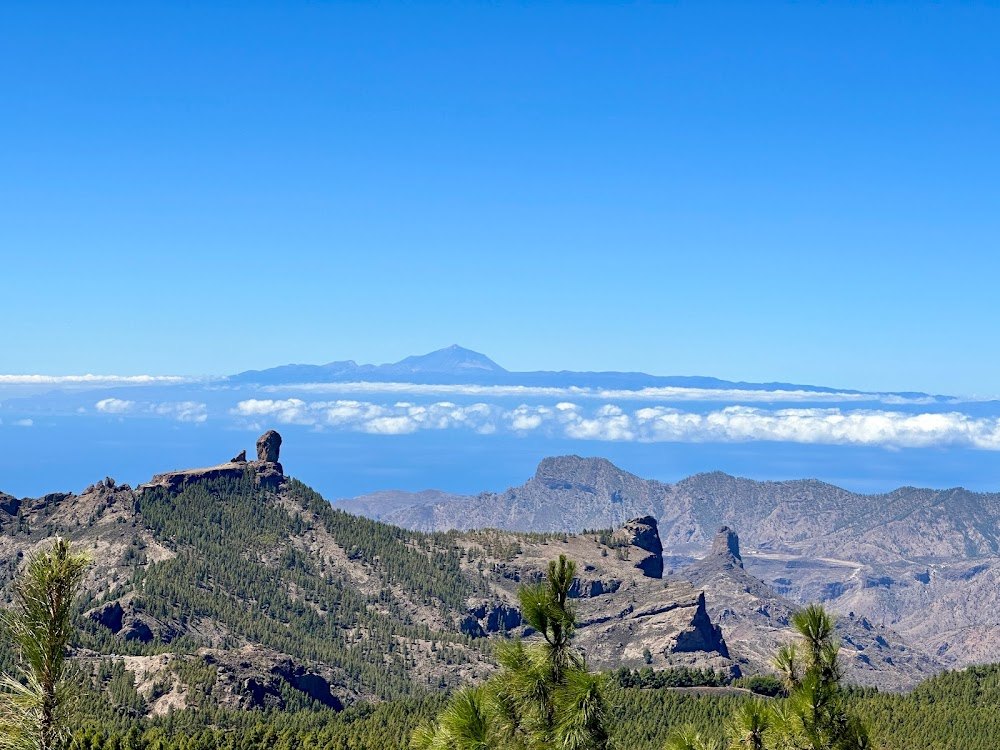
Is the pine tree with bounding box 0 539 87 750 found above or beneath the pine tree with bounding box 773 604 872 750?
above

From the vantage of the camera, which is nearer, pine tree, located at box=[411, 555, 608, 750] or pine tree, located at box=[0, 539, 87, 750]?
pine tree, located at box=[0, 539, 87, 750]

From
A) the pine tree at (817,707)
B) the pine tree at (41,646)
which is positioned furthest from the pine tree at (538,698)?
the pine tree at (41,646)

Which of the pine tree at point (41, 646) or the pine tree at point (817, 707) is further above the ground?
the pine tree at point (41, 646)

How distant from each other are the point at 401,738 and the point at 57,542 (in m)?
181

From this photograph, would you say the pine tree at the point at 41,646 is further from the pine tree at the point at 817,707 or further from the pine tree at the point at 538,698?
the pine tree at the point at 817,707

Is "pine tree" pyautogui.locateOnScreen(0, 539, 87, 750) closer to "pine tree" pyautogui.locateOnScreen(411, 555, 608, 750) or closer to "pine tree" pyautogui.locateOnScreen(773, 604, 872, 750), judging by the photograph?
"pine tree" pyautogui.locateOnScreen(411, 555, 608, 750)

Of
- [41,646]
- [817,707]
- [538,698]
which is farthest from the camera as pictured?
[817,707]

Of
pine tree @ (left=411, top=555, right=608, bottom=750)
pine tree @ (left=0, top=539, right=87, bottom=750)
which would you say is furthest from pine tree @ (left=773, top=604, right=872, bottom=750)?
pine tree @ (left=0, top=539, right=87, bottom=750)

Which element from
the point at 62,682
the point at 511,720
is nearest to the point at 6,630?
the point at 62,682

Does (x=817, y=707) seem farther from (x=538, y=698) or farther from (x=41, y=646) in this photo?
(x=41, y=646)

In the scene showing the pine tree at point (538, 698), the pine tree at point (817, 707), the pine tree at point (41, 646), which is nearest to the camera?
the pine tree at point (41, 646)

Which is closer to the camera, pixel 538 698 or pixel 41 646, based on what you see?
pixel 41 646

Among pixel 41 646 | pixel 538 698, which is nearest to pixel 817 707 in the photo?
pixel 538 698

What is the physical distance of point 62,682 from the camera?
26.5 m
